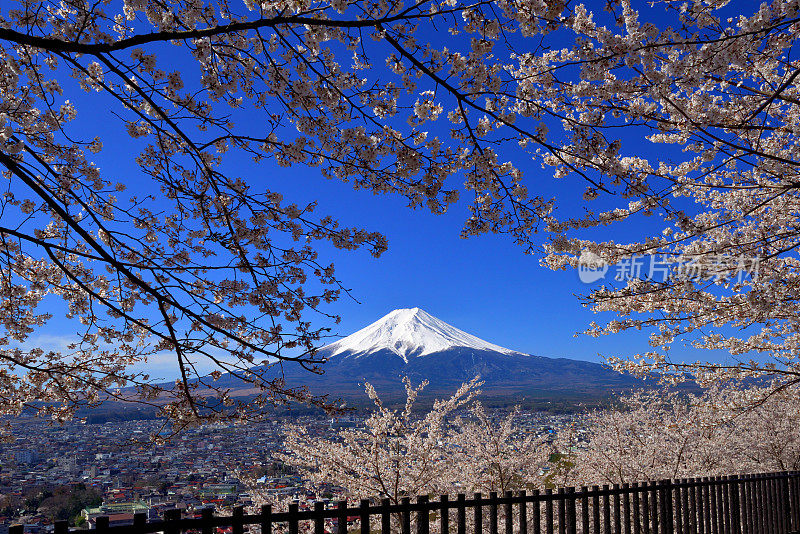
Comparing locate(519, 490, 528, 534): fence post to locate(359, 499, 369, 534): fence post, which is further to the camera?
locate(519, 490, 528, 534): fence post

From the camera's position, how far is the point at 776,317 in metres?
5.41

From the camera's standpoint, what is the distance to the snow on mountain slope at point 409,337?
12456 centimetres

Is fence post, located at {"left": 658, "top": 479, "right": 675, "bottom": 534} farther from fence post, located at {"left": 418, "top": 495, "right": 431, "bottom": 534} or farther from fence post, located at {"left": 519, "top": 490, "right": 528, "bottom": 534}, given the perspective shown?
fence post, located at {"left": 418, "top": 495, "right": 431, "bottom": 534}

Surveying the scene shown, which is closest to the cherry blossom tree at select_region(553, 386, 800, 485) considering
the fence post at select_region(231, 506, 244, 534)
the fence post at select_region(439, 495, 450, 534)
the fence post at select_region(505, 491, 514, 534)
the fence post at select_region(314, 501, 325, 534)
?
the fence post at select_region(505, 491, 514, 534)

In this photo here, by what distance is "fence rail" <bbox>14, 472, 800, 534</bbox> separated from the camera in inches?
109

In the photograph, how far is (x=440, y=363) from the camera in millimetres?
120938

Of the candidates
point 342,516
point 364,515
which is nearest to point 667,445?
point 364,515

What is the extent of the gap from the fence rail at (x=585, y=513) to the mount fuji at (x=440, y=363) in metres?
79.2

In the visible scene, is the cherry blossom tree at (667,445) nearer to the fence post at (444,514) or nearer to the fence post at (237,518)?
the fence post at (444,514)

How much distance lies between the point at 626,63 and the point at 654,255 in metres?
3.32

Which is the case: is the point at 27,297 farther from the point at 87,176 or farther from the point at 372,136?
the point at 372,136

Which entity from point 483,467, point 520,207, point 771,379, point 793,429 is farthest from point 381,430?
point 793,429

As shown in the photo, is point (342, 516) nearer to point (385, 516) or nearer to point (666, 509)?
point (385, 516)

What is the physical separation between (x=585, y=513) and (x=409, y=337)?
447 ft
